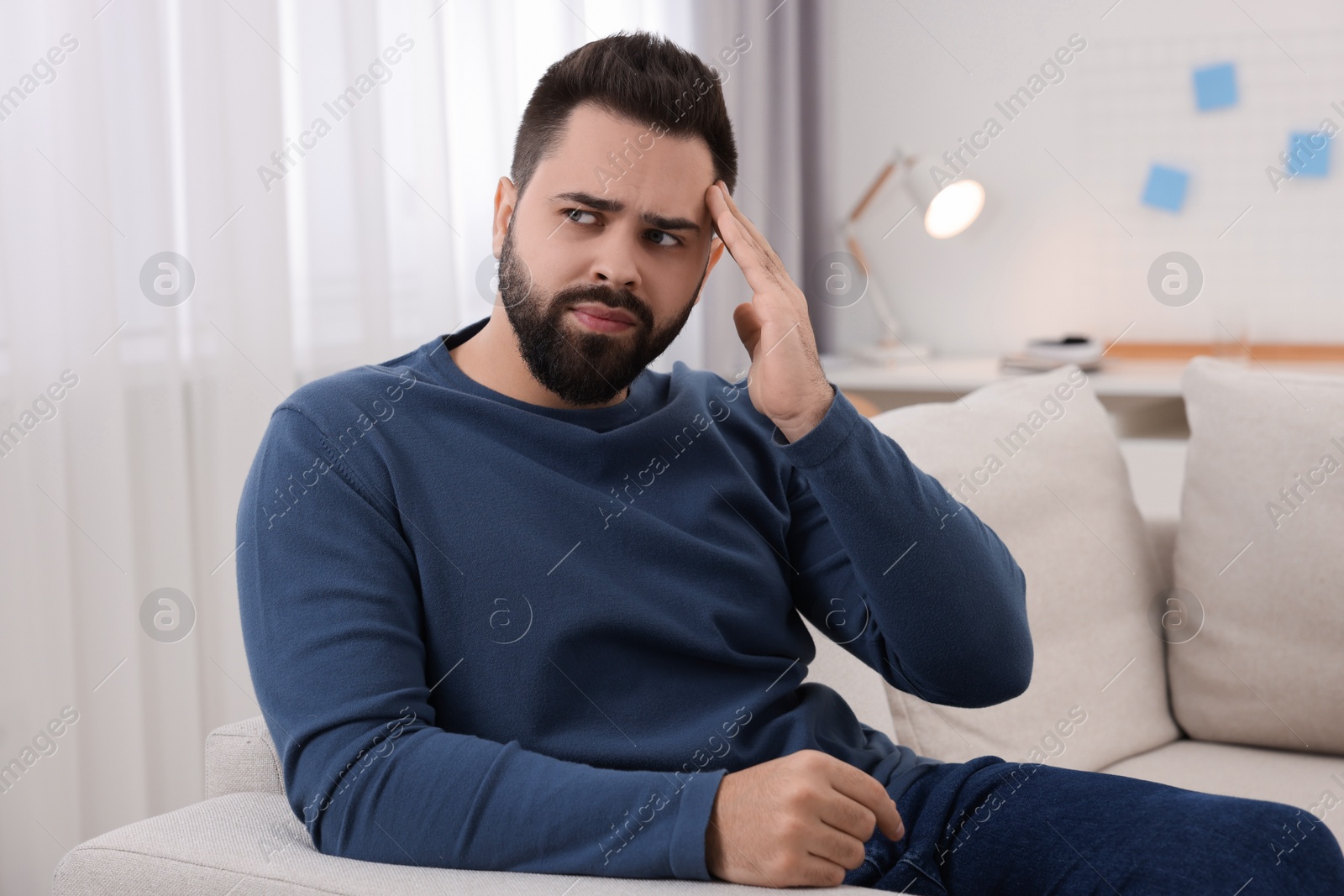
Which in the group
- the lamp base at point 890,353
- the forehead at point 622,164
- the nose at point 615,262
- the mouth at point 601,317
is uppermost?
the forehead at point 622,164

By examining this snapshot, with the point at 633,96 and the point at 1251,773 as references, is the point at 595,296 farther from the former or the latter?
the point at 1251,773

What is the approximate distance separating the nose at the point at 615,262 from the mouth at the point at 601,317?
0.07ft

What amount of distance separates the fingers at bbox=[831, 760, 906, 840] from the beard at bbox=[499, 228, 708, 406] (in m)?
0.41

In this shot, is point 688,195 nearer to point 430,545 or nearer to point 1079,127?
point 430,545

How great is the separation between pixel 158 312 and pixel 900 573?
109 cm

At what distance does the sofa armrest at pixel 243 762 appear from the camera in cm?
100

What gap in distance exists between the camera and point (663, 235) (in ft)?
3.47

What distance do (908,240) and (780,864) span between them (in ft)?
8.87

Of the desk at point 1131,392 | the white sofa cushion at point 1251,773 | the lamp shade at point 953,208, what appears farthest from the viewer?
the lamp shade at point 953,208

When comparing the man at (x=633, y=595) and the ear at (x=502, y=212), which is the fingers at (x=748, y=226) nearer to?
the man at (x=633, y=595)

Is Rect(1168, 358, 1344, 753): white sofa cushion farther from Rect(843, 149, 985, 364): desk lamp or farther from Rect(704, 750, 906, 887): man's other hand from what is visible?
Rect(843, 149, 985, 364): desk lamp

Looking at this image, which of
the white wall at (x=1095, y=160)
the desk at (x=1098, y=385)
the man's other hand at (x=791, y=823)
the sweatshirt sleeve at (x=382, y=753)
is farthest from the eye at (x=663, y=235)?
the white wall at (x=1095, y=160)

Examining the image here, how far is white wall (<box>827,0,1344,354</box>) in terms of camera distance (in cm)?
274

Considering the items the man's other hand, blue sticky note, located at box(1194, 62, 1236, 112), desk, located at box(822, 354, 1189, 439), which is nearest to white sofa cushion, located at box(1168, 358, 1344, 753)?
desk, located at box(822, 354, 1189, 439)
